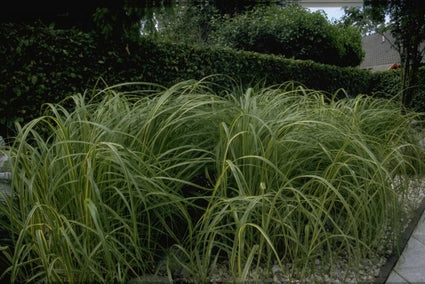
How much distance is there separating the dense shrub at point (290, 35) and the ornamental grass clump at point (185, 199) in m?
5.94

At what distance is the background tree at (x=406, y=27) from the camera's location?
18.2 feet

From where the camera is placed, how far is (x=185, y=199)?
146 cm

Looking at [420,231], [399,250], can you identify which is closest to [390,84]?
[420,231]

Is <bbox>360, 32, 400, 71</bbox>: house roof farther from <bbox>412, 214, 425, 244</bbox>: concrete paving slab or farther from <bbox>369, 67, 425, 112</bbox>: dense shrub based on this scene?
<bbox>412, 214, 425, 244</bbox>: concrete paving slab

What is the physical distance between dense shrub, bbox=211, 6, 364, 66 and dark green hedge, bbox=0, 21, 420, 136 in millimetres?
3525

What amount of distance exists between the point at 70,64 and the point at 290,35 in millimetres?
5670

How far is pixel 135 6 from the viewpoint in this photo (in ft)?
7.64

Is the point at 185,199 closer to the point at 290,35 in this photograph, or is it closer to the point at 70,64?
the point at 70,64

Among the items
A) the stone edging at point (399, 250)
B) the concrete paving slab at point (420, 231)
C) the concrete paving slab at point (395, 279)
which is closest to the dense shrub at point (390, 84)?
the stone edging at point (399, 250)

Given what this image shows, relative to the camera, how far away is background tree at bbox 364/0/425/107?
18.2 ft

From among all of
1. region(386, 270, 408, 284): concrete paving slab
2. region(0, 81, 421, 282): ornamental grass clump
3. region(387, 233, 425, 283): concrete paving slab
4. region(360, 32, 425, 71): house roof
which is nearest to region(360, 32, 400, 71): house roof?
region(360, 32, 425, 71): house roof

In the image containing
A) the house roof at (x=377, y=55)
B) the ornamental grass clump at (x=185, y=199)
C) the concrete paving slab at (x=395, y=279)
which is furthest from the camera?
the house roof at (x=377, y=55)

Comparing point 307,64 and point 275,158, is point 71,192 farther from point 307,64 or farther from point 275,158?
point 307,64

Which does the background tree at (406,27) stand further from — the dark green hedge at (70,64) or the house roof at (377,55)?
the house roof at (377,55)
